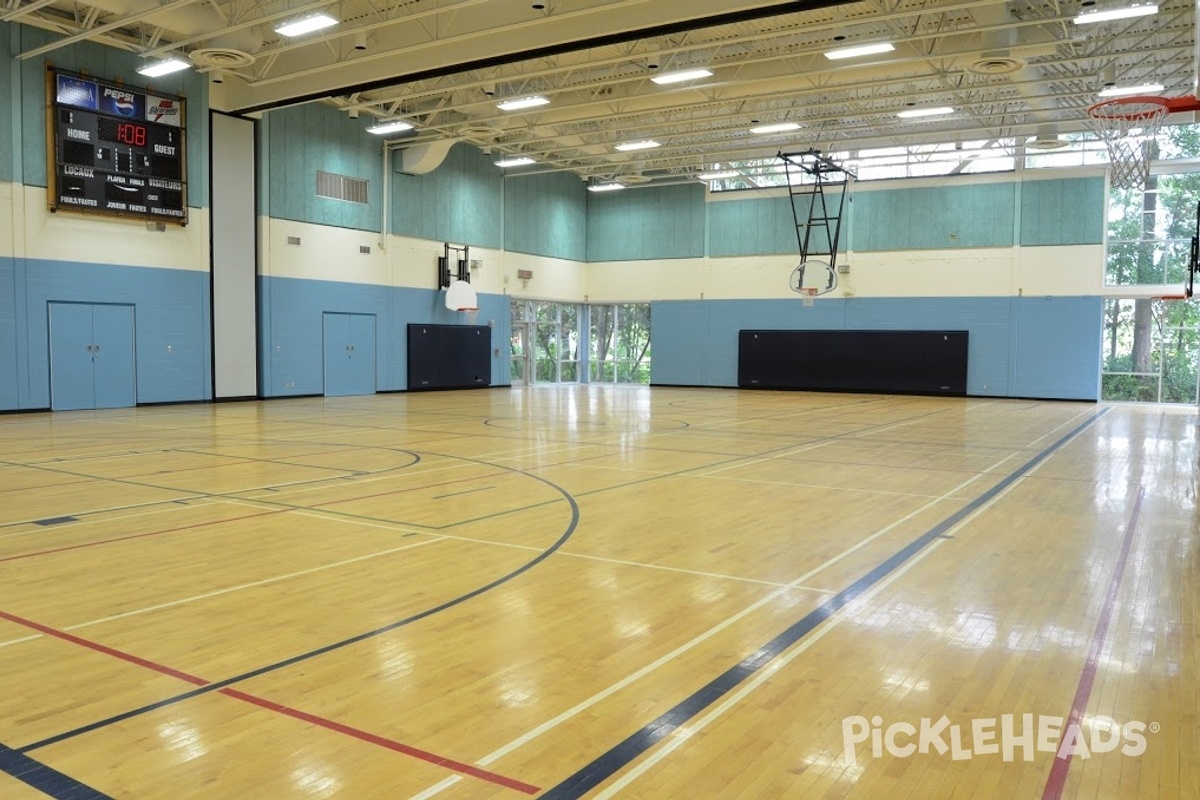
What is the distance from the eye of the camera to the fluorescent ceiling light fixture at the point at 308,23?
1490cm

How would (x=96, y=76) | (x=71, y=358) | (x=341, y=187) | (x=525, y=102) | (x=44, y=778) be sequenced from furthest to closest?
(x=341, y=187) → (x=525, y=102) → (x=71, y=358) → (x=96, y=76) → (x=44, y=778)

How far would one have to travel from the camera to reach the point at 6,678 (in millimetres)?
3859

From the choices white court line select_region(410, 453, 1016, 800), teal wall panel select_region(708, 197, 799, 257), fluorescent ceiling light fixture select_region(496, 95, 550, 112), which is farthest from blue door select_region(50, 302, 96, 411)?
teal wall panel select_region(708, 197, 799, 257)

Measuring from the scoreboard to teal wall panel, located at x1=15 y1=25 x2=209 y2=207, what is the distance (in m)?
0.19

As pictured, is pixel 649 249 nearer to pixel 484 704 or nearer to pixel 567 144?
pixel 567 144

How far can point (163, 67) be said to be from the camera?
1738 cm

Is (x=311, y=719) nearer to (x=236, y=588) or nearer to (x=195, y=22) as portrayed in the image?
(x=236, y=588)

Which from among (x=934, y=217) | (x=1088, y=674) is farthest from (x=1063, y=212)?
(x=1088, y=674)

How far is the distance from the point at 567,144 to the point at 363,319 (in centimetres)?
773

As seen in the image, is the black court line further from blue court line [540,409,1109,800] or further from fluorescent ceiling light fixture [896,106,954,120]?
fluorescent ceiling light fixture [896,106,954,120]

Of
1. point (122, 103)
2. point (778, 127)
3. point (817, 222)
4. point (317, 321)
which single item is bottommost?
point (317, 321)

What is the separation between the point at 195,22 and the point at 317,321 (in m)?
8.62

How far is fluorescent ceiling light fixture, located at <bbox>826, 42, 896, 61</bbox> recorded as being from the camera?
1619 centimetres

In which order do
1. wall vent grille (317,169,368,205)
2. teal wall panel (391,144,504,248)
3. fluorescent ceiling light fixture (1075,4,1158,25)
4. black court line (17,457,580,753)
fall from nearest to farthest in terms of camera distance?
black court line (17,457,580,753) → fluorescent ceiling light fixture (1075,4,1158,25) → wall vent grille (317,169,368,205) → teal wall panel (391,144,504,248)
